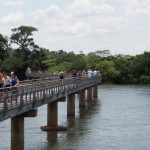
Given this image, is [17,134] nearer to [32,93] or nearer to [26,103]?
[26,103]

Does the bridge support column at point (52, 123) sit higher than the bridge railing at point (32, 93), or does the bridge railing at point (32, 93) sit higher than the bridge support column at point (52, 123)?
the bridge railing at point (32, 93)

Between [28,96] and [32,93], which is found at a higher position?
[32,93]

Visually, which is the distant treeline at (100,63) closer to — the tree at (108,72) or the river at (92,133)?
the tree at (108,72)

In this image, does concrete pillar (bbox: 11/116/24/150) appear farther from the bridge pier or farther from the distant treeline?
the distant treeline

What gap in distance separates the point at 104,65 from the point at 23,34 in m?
26.4

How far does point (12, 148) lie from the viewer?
2909cm

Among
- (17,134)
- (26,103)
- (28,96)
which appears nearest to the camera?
(26,103)

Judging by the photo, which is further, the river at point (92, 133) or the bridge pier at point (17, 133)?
the river at point (92, 133)

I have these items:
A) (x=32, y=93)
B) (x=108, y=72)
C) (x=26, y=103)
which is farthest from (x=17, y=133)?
(x=108, y=72)

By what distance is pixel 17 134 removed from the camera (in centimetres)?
2908

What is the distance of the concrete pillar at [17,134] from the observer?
29.0 meters

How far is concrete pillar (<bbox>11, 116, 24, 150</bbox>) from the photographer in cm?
2897

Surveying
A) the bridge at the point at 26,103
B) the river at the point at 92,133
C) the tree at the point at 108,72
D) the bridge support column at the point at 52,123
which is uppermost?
the tree at the point at 108,72

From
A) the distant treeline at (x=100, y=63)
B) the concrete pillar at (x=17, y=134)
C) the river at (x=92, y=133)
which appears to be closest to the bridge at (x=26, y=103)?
the concrete pillar at (x=17, y=134)
